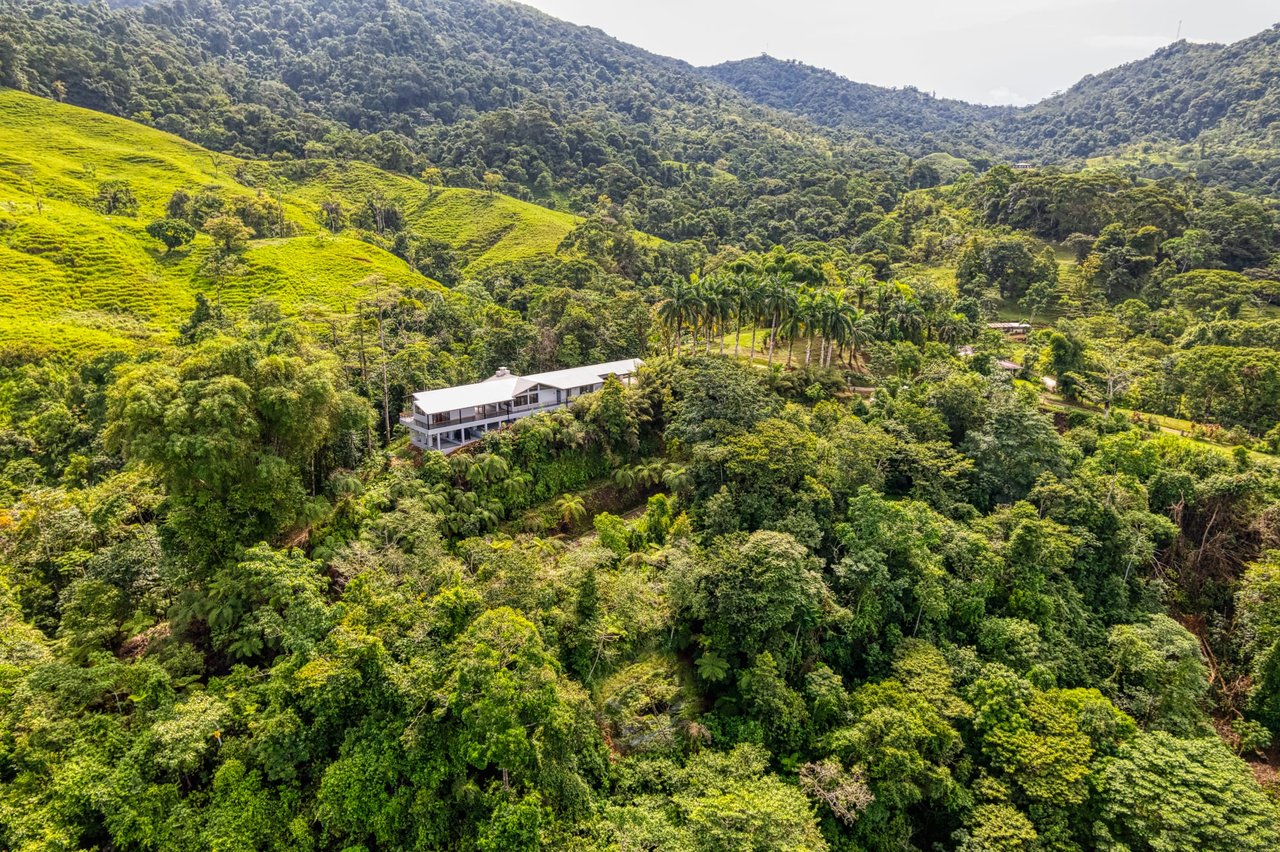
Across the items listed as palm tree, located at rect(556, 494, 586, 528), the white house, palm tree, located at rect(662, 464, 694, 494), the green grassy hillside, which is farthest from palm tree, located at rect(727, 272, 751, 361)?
the green grassy hillside

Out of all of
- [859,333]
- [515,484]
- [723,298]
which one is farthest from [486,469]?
[859,333]

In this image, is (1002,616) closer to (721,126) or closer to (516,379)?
(516,379)

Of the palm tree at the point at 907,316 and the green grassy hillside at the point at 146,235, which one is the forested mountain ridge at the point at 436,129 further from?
the palm tree at the point at 907,316

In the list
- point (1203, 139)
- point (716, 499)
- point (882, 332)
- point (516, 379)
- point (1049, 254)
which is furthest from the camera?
point (1203, 139)

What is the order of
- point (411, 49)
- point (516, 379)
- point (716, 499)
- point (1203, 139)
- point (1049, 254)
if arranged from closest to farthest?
1. point (716, 499)
2. point (516, 379)
3. point (1049, 254)
4. point (1203, 139)
5. point (411, 49)

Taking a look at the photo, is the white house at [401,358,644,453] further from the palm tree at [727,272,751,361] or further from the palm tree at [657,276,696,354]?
the palm tree at [727,272,751,361]

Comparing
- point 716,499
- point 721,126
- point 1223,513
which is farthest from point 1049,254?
point 721,126
